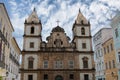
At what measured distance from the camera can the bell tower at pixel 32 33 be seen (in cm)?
3738

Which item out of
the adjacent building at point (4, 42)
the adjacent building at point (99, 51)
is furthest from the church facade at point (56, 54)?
the adjacent building at point (4, 42)

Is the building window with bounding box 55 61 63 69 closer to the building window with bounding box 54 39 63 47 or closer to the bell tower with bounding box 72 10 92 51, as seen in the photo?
the building window with bounding box 54 39 63 47

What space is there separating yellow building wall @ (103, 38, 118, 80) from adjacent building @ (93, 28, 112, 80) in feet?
6.72

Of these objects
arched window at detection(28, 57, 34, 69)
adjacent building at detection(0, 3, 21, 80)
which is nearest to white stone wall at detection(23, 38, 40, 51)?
arched window at detection(28, 57, 34, 69)

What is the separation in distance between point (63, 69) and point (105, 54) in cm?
916

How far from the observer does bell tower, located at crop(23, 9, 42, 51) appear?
3738 cm

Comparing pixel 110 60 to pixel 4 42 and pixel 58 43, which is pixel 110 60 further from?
pixel 4 42

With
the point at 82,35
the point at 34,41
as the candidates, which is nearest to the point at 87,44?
the point at 82,35

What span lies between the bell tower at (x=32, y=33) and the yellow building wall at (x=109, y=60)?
552 inches

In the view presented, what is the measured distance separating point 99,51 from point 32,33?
47.9ft

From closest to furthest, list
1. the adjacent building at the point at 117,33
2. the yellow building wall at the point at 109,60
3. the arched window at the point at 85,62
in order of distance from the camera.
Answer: the adjacent building at the point at 117,33 → the yellow building wall at the point at 109,60 → the arched window at the point at 85,62

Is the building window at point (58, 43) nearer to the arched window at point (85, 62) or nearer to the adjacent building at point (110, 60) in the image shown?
the arched window at point (85, 62)

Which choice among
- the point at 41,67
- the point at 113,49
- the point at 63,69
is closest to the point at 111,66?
the point at 113,49

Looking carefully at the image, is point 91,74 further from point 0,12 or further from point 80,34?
point 0,12
